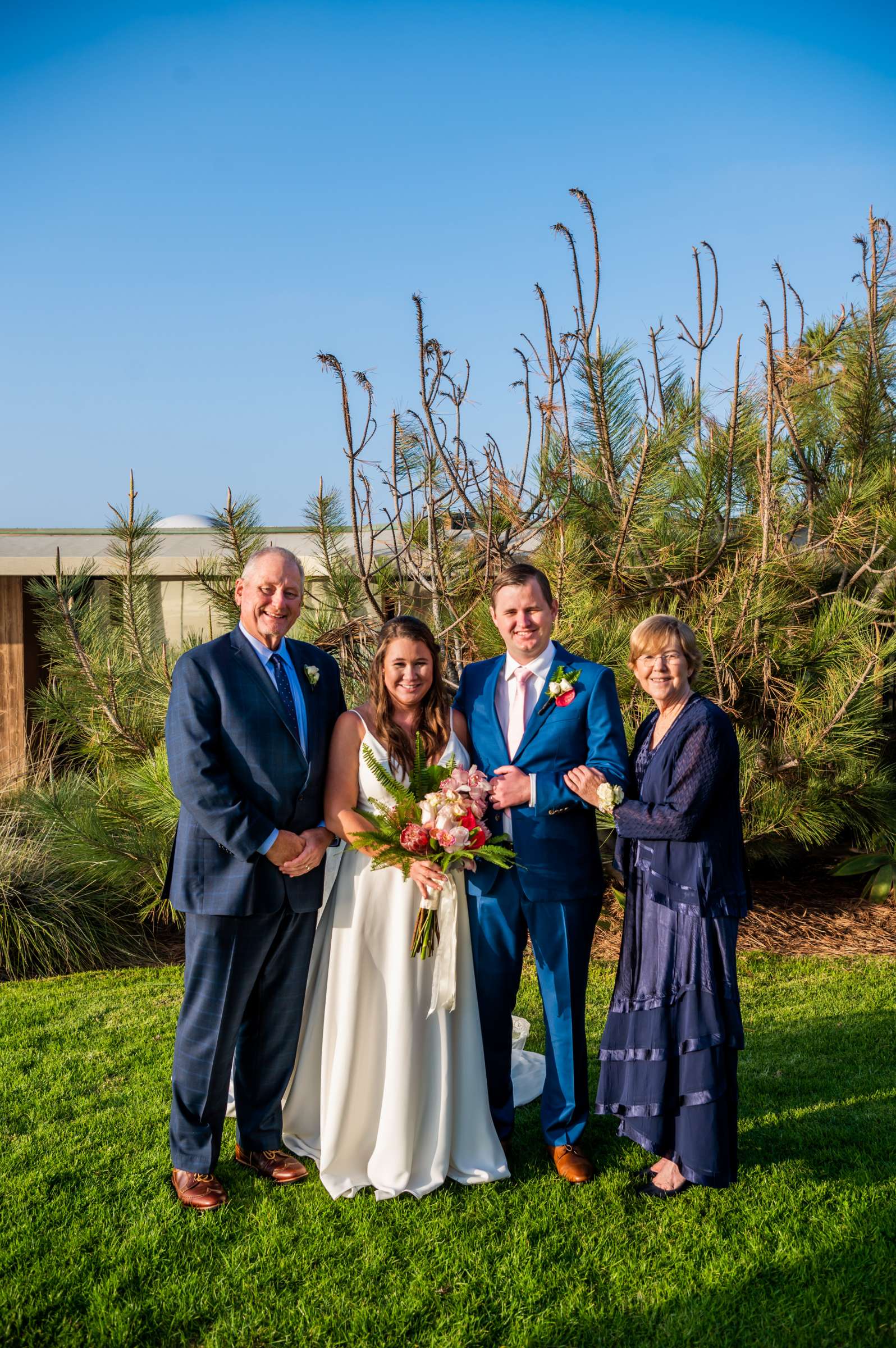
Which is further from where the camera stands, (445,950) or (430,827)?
(445,950)

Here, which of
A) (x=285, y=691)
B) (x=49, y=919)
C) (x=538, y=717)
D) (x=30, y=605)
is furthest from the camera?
(x=30, y=605)

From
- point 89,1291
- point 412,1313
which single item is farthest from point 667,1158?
point 89,1291

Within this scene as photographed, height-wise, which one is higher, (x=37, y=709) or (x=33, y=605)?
(x=33, y=605)

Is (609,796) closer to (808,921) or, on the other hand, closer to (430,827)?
(430,827)

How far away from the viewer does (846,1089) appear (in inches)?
176

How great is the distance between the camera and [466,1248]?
3109 millimetres

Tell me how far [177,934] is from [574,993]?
187 inches

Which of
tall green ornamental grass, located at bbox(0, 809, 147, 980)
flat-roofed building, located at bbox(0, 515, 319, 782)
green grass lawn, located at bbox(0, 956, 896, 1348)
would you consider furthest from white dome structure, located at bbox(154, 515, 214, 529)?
green grass lawn, located at bbox(0, 956, 896, 1348)

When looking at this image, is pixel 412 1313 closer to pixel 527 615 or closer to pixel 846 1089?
pixel 527 615

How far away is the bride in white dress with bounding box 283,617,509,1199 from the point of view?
11.3 ft

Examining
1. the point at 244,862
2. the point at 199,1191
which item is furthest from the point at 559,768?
the point at 199,1191

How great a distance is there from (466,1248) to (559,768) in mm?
1608

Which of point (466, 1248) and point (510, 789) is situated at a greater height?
point (510, 789)

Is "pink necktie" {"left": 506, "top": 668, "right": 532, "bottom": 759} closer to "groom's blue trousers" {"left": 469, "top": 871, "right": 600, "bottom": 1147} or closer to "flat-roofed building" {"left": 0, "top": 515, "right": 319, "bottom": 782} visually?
"groom's blue trousers" {"left": 469, "top": 871, "right": 600, "bottom": 1147}
